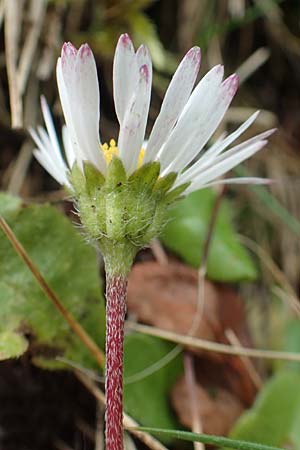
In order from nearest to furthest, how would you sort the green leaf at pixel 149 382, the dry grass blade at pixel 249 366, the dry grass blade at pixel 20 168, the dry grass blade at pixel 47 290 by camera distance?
the dry grass blade at pixel 47 290 → the green leaf at pixel 149 382 → the dry grass blade at pixel 249 366 → the dry grass blade at pixel 20 168

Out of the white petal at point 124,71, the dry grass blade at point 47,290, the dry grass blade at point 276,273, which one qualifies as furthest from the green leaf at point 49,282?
the dry grass blade at point 276,273

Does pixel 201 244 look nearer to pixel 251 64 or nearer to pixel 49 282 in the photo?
pixel 49 282

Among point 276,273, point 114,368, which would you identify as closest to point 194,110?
point 114,368

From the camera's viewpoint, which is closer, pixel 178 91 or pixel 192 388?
pixel 178 91

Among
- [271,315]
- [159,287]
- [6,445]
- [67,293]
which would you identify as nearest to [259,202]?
[271,315]

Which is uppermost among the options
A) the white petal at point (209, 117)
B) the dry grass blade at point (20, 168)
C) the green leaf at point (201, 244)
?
the dry grass blade at point (20, 168)

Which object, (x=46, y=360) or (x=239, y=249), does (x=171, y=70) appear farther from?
(x=46, y=360)

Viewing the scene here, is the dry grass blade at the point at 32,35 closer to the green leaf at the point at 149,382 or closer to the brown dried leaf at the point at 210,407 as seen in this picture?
the green leaf at the point at 149,382
